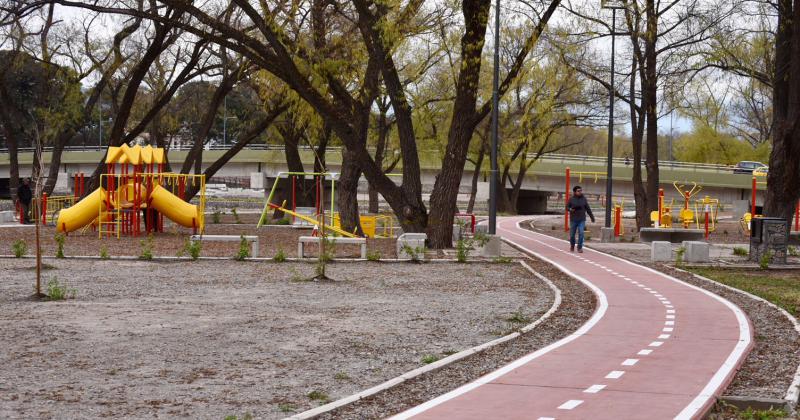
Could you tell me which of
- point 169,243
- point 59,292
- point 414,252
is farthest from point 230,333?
point 169,243

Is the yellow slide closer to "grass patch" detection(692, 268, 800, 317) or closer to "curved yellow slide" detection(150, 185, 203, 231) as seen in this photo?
"curved yellow slide" detection(150, 185, 203, 231)

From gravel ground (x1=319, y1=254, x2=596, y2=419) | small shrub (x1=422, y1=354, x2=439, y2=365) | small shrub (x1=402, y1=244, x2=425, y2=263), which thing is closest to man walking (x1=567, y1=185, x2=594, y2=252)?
small shrub (x1=402, y1=244, x2=425, y2=263)

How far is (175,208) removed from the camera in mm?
36938

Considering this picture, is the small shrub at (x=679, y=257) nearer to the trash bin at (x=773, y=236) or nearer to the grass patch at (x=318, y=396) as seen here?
the trash bin at (x=773, y=236)

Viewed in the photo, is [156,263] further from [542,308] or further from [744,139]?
[744,139]

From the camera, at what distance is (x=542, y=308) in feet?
55.2

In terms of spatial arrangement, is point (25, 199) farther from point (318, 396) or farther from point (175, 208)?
point (318, 396)

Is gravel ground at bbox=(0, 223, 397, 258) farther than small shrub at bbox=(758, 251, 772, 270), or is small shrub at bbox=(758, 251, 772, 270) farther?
gravel ground at bbox=(0, 223, 397, 258)

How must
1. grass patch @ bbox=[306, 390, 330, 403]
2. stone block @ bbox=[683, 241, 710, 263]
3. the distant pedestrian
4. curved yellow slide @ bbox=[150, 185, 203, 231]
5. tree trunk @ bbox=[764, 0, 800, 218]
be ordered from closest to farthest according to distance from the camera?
grass patch @ bbox=[306, 390, 330, 403] < stone block @ bbox=[683, 241, 710, 263] < tree trunk @ bbox=[764, 0, 800, 218] < curved yellow slide @ bbox=[150, 185, 203, 231] < the distant pedestrian

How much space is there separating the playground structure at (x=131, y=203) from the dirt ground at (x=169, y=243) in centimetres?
57

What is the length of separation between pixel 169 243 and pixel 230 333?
65.5 feet

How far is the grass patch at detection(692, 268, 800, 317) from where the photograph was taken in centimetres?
1809

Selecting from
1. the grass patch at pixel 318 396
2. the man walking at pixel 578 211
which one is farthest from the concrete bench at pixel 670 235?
the grass patch at pixel 318 396

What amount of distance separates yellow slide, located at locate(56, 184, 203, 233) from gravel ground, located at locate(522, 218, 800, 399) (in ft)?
70.0
